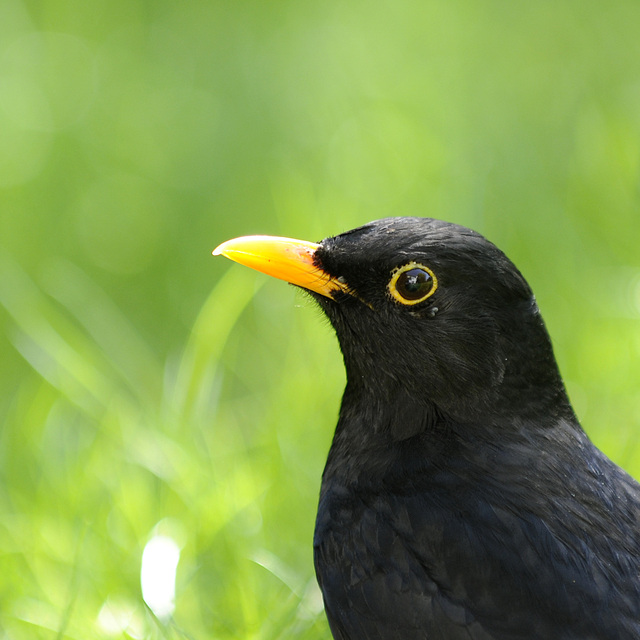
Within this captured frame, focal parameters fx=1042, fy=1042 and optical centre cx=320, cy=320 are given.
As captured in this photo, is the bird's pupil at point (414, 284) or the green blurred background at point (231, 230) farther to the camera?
the green blurred background at point (231, 230)

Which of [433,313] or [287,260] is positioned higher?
[433,313]

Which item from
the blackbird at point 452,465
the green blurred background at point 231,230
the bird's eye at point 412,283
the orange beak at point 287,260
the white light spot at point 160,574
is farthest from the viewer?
the green blurred background at point 231,230

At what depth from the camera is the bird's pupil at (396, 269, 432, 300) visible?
3.18m

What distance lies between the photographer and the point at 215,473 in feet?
14.2

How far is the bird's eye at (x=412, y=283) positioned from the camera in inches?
125

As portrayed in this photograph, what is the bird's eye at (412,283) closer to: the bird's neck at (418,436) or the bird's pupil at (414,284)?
the bird's pupil at (414,284)

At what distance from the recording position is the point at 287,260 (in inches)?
133

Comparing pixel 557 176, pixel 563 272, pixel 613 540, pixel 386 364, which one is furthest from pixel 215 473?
pixel 557 176

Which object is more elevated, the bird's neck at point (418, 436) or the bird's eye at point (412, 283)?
the bird's eye at point (412, 283)

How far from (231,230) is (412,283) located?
3969 millimetres

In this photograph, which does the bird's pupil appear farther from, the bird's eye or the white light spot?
the white light spot

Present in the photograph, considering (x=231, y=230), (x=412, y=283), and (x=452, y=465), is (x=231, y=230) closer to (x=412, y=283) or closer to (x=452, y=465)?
(x=412, y=283)

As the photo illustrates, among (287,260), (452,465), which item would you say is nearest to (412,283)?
(287,260)

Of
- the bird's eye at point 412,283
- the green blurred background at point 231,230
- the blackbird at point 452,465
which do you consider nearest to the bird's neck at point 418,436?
the blackbird at point 452,465
